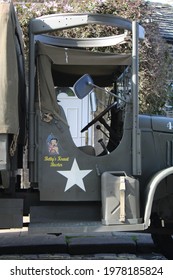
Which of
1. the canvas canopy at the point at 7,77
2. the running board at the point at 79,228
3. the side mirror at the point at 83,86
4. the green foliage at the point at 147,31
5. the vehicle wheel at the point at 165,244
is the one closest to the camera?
→ the canvas canopy at the point at 7,77

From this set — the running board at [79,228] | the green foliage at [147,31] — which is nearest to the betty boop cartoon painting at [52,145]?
the running board at [79,228]

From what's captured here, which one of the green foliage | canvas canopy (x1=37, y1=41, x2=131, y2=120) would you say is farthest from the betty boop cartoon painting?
the green foliage

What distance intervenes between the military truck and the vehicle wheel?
0.87m

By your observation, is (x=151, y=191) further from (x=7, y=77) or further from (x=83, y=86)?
(x=7, y=77)

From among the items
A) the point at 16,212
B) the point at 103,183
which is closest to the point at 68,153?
the point at 103,183

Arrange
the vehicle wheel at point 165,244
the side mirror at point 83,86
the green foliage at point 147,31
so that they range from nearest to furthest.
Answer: the side mirror at point 83,86, the vehicle wheel at point 165,244, the green foliage at point 147,31

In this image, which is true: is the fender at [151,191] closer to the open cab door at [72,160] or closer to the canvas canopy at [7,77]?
the open cab door at [72,160]

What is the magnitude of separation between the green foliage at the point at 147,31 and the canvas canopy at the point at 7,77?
398 cm

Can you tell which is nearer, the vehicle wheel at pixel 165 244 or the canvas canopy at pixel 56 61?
the canvas canopy at pixel 56 61

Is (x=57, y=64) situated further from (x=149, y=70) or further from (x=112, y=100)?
(x=149, y=70)

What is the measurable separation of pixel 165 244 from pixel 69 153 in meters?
2.15

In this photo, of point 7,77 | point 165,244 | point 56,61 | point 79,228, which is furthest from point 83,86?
point 165,244

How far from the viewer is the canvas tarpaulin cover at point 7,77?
417 centimetres

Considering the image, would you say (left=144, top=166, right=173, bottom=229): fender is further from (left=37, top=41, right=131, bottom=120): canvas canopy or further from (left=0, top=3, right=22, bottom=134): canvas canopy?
(left=0, top=3, right=22, bottom=134): canvas canopy
